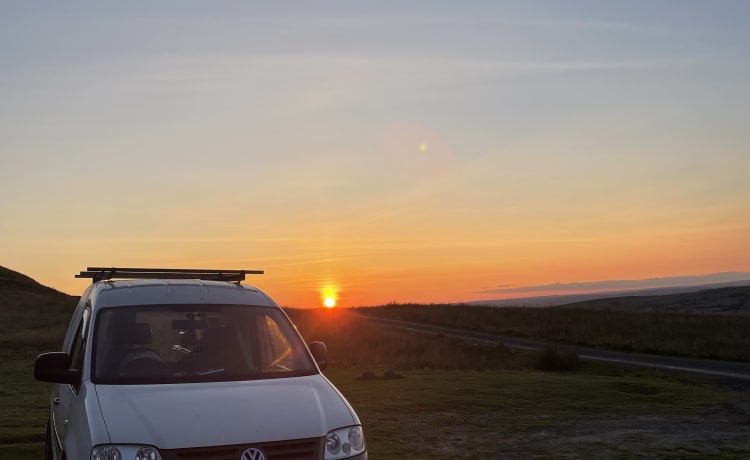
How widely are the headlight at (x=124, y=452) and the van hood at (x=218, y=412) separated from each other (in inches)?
1.4

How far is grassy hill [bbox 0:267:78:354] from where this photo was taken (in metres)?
32.7

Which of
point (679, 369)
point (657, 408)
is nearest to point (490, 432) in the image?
point (657, 408)

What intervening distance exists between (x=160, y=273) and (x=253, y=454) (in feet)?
12.0

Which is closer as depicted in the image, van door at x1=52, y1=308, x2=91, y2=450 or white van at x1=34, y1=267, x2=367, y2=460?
white van at x1=34, y1=267, x2=367, y2=460

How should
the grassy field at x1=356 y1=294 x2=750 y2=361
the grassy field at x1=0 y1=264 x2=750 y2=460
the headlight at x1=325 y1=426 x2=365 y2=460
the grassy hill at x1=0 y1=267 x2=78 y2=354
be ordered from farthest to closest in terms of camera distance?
the grassy field at x1=356 y1=294 x2=750 y2=361
the grassy hill at x1=0 y1=267 x2=78 y2=354
the grassy field at x1=0 y1=264 x2=750 y2=460
the headlight at x1=325 y1=426 x2=365 y2=460

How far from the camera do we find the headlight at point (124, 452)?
187 inches

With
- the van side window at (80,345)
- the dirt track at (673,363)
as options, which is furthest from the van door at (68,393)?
the dirt track at (673,363)

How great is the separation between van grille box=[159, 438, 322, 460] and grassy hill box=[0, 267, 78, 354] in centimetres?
2763

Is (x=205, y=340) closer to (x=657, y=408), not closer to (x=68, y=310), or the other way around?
(x=657, y=408)

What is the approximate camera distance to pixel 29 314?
5169 centimetres

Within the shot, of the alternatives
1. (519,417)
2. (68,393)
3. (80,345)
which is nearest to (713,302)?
(519,417)

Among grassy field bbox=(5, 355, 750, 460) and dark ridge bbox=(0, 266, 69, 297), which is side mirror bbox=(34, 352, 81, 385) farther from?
dark ridge bbox=(0, 266, 69, 297)

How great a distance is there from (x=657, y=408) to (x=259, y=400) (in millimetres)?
11808

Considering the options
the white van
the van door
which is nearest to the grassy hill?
the van door
